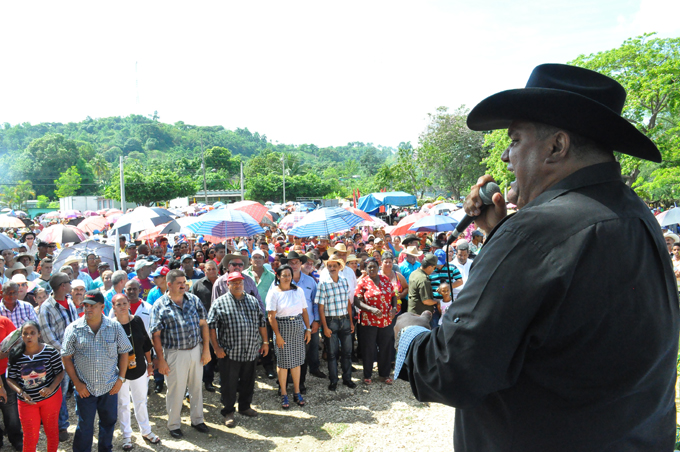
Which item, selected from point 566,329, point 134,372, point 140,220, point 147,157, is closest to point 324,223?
point 140,220

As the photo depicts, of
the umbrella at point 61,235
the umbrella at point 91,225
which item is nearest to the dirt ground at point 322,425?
the umbrella at point 61,235

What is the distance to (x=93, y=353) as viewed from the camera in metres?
4.46

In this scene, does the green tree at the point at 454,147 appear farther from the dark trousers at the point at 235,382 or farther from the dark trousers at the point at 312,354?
the dark trousers at the point at 235,382

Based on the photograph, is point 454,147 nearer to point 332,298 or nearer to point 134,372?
point 332,298

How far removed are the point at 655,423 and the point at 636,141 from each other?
0.77 m

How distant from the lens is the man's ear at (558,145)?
1.26 meters

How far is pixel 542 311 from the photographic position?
3.57ft

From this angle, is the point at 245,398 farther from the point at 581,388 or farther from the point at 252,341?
the point at 581,388

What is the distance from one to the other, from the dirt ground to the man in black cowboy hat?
13.5ft

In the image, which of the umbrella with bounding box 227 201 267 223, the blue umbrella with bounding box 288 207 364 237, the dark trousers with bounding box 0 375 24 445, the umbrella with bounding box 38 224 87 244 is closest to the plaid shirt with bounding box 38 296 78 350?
the dark trousers with bounding box 0 375 24 445

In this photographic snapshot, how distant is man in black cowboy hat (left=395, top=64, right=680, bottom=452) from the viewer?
1.08 metres

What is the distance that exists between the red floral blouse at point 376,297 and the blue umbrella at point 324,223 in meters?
2.86

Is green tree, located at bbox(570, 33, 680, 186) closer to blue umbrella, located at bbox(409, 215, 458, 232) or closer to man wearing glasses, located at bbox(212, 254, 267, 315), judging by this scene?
blue umbrella, located at bbox(409, 215, 458, 232)

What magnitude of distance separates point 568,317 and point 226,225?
8.78 metres
